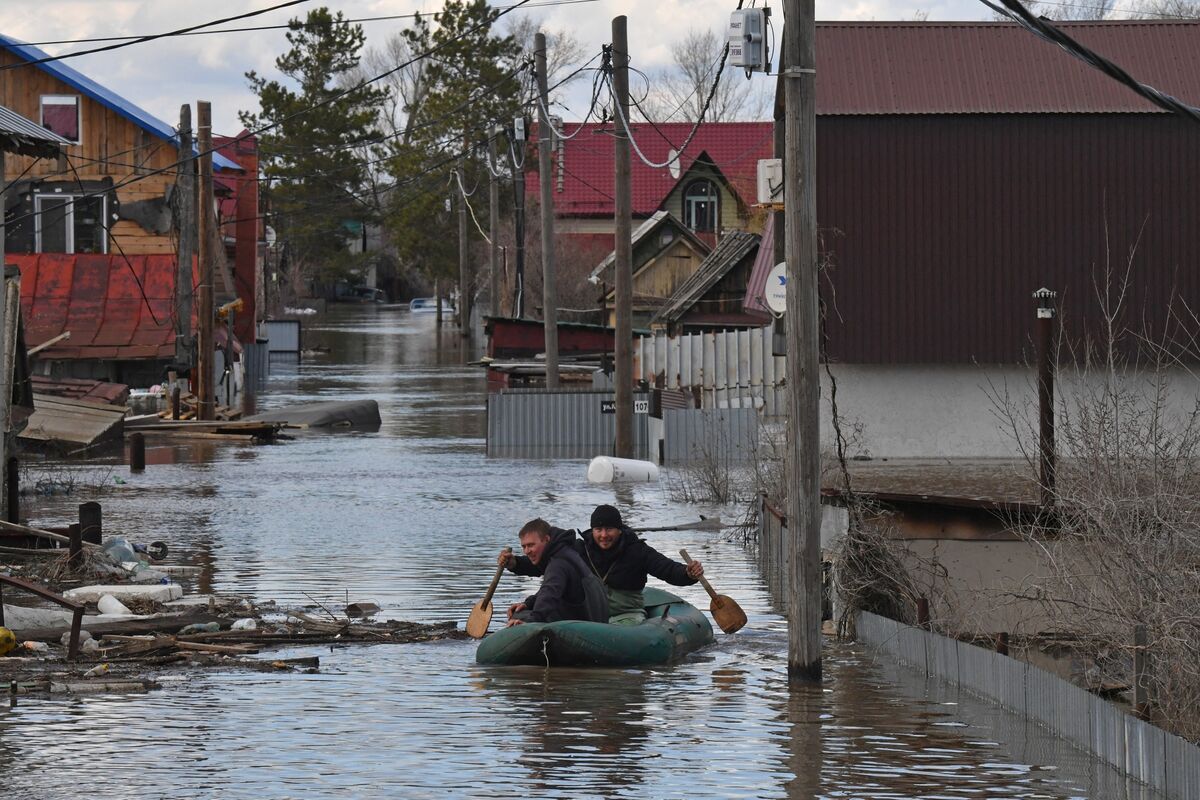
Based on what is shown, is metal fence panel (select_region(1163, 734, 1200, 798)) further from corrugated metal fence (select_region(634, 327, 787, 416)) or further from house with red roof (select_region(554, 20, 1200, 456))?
corrugated metal fence (select_region(634, 327, 787, 416))

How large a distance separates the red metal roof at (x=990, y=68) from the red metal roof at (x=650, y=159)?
53.3m

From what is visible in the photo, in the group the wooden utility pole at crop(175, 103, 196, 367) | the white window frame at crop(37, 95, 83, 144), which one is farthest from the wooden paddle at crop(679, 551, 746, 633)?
the white window frame at crop(37, 95, 83, 144)

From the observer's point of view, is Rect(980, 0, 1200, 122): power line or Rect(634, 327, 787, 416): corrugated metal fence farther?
Rect(634, 327, 787, 416): corrugated metal fence

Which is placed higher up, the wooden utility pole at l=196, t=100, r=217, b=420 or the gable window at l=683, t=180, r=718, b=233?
the gable window at l=683, t=180, r=718, b=233

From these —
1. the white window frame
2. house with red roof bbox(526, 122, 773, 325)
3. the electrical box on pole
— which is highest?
house with red roof bbox(526, 122, 773, 325)

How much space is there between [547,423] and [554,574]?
2171 cm

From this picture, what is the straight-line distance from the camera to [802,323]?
12.8 m

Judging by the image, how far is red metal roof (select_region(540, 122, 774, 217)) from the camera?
84000 millimetres

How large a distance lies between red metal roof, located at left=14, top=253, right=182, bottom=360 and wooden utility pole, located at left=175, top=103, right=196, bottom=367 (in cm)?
76

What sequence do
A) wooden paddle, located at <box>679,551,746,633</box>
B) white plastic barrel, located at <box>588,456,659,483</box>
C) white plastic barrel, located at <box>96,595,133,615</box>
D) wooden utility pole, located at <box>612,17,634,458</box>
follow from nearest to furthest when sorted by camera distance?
wooden paddle, located at <box>679,551,746,633</box> → white plastic barrel, located at <box>96,595,133,615</box> → white plastic barrel, located at <box>588,456,659,483</box> → wooden utility pole, located at <box>612,17,634,458</box>

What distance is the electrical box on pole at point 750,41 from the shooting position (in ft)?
44.4

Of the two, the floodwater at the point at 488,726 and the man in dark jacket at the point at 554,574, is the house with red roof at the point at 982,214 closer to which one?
the floodwater at the point at 488,726

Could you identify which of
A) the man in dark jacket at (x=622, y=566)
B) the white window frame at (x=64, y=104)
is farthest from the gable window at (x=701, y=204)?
the man in dark jacket at (x=622, y=566)

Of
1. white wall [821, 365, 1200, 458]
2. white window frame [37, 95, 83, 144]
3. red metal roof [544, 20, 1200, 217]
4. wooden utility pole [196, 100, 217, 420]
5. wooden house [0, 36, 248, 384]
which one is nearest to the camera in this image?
red metal roof [544, 20, 1200, 217]
